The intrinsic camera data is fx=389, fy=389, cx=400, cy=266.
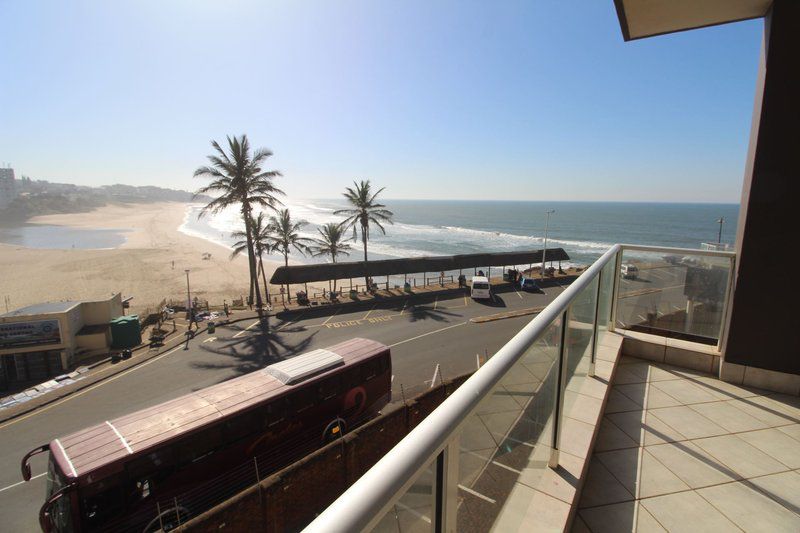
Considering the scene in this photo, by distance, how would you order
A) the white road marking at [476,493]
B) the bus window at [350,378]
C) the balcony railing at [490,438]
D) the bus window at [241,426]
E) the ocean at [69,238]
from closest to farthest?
the balcony railing at [490,438] → the white road marking at [476,493] → the bus window at [241,426] → the bus window at [350,378] → the ocean at [69,238]

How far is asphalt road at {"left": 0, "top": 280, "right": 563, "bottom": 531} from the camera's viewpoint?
1323cm

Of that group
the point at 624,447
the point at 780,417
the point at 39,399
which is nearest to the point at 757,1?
the point at 780,417

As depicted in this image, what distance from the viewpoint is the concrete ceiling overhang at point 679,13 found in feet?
14.7

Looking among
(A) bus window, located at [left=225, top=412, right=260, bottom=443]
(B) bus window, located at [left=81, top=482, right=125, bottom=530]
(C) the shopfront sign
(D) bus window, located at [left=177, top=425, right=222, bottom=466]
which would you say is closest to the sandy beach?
(C) the shopfront sign

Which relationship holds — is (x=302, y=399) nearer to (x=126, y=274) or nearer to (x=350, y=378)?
(x=350, y=378)

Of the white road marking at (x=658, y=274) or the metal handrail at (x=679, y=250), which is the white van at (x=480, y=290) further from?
the metal handrail at (x=679, y=250)

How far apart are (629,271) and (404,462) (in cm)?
627

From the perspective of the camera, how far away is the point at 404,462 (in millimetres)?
928

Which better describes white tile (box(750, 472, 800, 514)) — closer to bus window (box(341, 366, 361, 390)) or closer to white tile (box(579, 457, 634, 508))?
white tile (box(579, 457, 634, 508))

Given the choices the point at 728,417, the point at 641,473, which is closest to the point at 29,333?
the point at 641,473

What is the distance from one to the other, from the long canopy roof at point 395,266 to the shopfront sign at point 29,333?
12.5 meters

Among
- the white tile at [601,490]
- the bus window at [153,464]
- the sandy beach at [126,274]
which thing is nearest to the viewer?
the white tile at [601,490]

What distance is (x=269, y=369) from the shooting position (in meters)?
12.0

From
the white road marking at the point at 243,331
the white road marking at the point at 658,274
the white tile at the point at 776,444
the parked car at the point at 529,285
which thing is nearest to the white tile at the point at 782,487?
the white tile at the point at 776,444
